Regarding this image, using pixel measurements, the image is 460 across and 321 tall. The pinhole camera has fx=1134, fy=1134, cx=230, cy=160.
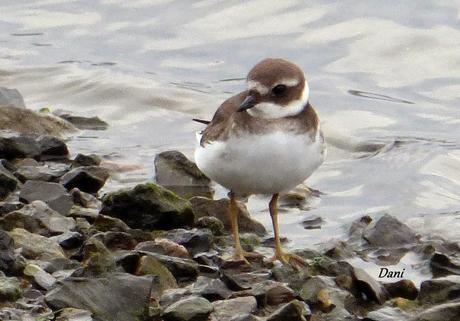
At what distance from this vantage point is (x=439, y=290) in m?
6.90

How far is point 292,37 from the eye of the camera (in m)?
15.6

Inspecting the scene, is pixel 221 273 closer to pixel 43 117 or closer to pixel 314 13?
pixel 43 117

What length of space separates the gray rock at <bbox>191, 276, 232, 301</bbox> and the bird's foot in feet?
3.22

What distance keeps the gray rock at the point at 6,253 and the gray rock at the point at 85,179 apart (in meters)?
2.44

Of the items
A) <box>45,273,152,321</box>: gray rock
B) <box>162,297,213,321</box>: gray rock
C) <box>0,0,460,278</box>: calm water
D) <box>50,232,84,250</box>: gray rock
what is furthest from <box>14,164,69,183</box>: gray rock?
Answer: <box>162,297,213,321</box>: gray rock

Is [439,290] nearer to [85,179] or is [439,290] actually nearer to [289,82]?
[289,82]

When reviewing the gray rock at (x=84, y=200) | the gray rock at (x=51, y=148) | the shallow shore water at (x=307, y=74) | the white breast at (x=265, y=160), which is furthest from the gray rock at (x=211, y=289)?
the gray rock at (x=51, y=148)

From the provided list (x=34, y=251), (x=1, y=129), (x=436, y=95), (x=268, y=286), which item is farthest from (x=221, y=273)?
(x=436, y=95)

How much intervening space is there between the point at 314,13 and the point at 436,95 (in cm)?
310

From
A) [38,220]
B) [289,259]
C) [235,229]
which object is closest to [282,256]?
[289,259]

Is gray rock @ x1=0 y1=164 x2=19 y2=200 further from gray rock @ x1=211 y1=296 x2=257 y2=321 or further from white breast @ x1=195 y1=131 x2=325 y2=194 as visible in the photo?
gray rock @ x1=211 y1=296 x2=257 y2=321

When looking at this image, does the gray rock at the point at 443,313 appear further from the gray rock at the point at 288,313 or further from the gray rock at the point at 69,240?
the gray rock at the point at 69,240

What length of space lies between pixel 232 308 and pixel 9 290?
126 centimetres

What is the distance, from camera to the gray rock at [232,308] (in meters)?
6.39
